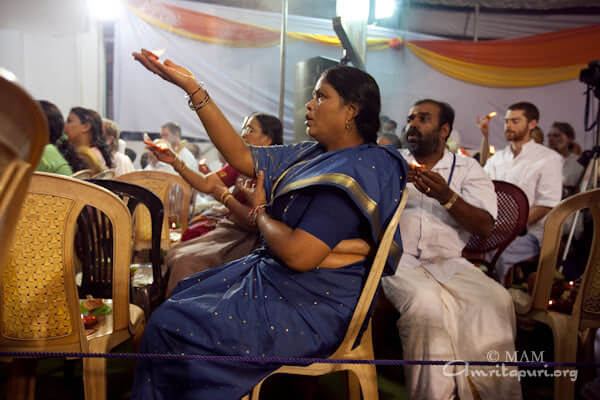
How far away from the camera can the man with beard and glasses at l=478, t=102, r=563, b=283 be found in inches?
130

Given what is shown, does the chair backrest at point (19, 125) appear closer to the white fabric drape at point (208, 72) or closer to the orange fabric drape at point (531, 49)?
the white fabric drape at point (208, 72)

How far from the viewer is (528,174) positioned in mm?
3619

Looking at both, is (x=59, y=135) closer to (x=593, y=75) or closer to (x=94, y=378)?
(x=94, y=378)

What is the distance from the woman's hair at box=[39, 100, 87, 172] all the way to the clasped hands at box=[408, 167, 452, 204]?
2.26 metres

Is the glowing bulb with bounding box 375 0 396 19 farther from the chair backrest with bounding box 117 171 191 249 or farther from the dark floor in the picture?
the dark floor

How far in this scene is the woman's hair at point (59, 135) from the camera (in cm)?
305

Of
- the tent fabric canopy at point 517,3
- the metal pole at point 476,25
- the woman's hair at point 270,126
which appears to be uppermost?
the tent fabric canopy at point 517,3

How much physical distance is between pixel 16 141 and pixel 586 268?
7.01 ft

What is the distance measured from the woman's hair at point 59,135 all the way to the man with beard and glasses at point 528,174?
10.6ft

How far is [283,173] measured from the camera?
1778 millimetres

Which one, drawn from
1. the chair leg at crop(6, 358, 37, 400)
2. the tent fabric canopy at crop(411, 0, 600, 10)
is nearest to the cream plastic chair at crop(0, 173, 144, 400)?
the chair leg at crop(6, 358, 37, 400)

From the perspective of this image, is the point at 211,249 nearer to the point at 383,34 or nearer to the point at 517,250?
the point at 517,250

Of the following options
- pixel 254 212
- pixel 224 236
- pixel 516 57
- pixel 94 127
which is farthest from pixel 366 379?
pixel 516 57

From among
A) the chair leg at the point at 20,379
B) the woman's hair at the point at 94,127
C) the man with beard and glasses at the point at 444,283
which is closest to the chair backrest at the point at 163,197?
the woman's hair at the point at 94,127
